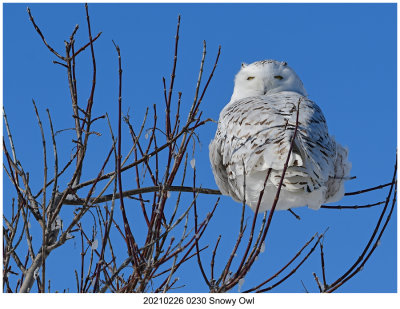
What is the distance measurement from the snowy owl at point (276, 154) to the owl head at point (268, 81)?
391mm

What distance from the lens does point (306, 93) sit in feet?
16.2

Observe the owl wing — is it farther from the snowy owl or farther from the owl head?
the owl head

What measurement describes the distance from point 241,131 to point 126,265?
4.64 ft

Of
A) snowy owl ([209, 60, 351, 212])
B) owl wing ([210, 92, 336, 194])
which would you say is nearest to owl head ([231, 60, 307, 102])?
snowy owl ([209, 60, 351, 212])

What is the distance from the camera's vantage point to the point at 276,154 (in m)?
3.47

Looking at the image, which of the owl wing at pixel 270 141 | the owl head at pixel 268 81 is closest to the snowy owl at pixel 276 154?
the owl wing at pixel 270 141

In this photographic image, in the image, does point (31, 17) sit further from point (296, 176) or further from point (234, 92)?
point (234, 92)

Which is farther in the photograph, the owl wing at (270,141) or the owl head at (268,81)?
the owl head at (268,81)

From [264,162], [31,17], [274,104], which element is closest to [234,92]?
[274,104]

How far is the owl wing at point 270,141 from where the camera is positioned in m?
3.47

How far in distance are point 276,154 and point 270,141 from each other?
0.14 meters

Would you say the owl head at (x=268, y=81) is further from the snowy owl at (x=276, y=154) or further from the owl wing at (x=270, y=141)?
the owl wing at (x=270, y=141)

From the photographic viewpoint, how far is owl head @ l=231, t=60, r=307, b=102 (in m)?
4.80

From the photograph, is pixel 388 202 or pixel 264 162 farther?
pixel 264 162
